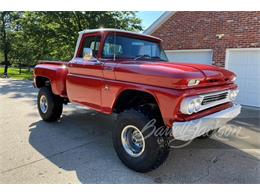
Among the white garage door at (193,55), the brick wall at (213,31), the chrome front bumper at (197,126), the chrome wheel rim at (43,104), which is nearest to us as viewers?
the chrome front bumper at (197,126)

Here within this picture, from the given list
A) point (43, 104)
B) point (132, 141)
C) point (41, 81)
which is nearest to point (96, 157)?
point (132, 141)

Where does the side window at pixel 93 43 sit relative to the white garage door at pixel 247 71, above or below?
above

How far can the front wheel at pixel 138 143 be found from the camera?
3389 millimetres

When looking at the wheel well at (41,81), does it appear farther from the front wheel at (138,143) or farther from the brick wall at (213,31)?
the brick wall at (213,31)

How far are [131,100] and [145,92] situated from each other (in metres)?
0.51

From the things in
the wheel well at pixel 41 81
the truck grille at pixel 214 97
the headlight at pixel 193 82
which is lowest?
the wheel well at pixel 41 81

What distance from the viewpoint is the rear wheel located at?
19.5 ft

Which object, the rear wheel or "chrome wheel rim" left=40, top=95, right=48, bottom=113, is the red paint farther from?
"chrome wheel rim" left=40, top=95, right=48, bottom=113

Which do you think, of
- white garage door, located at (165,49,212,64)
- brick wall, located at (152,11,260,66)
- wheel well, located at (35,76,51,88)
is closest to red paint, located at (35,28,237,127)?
wheel well, located at (35,76,51,88)

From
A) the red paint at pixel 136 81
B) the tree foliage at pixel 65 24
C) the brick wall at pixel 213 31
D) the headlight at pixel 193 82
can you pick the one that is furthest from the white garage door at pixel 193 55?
the tree foliage at pixel 65 24

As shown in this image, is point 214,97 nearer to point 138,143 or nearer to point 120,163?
point 138,143

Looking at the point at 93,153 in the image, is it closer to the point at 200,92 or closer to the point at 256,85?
the point at 200,92

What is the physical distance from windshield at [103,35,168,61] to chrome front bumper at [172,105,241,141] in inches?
68.9
